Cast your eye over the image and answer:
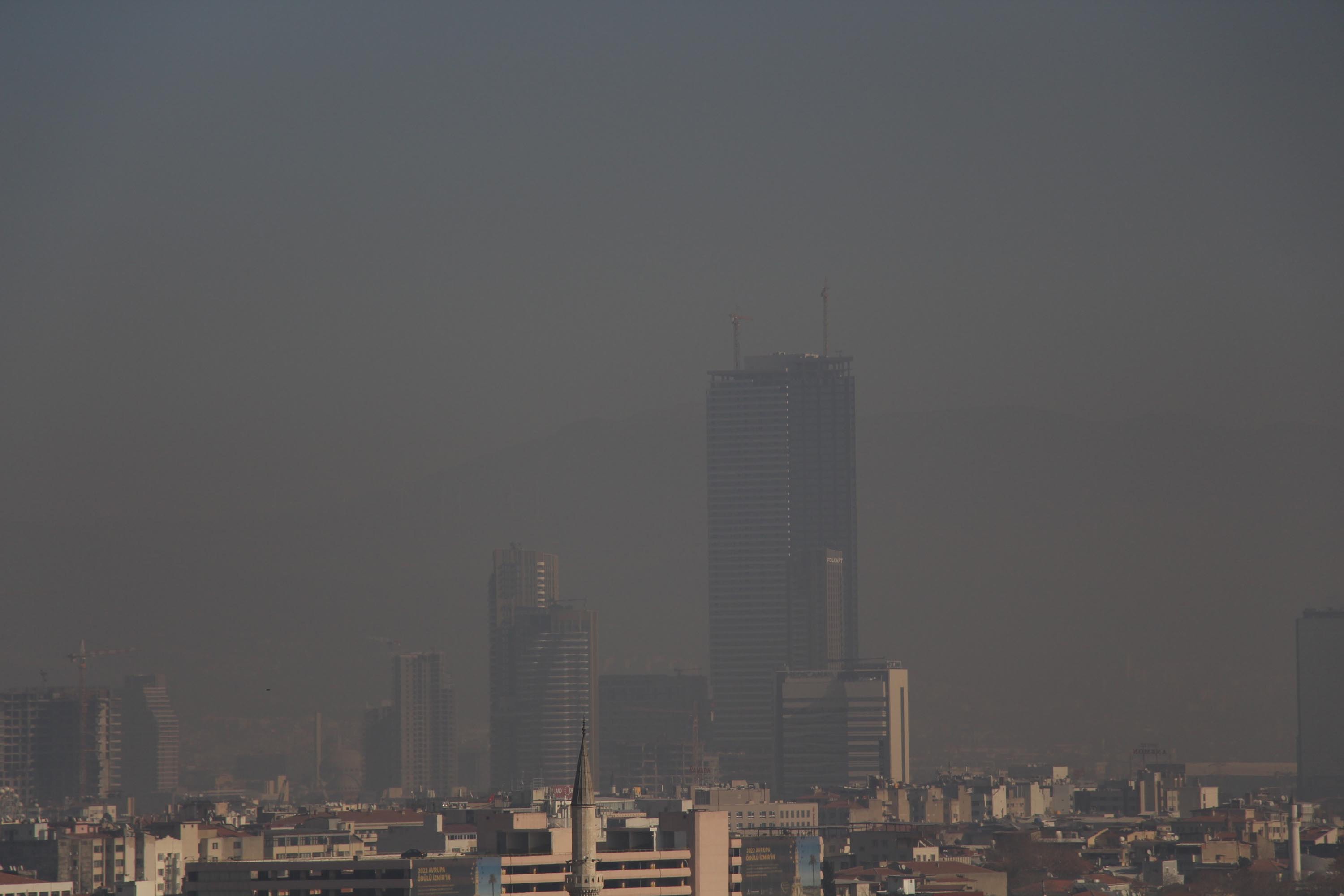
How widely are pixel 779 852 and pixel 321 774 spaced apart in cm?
10524

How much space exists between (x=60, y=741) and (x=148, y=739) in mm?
5340

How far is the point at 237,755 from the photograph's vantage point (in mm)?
165875

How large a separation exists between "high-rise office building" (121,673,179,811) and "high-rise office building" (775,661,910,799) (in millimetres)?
36286

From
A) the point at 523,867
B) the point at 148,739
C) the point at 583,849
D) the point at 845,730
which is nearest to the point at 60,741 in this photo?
the point at 148,739

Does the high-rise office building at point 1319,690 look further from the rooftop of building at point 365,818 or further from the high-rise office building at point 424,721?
the high-rise office building at point 424,721

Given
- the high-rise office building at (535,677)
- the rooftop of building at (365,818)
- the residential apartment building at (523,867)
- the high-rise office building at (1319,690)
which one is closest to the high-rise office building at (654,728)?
the high-rise office building at (535,677)

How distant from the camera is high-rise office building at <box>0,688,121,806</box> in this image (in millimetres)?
159750

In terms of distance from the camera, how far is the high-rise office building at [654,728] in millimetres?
176375

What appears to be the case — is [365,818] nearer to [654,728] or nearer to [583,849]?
[583,849]

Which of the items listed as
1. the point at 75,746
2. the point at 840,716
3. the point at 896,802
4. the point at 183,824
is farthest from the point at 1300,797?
the point at 75,746

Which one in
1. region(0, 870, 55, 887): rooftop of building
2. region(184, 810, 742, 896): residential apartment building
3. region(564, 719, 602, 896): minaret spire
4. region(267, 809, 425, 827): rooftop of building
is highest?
region(564, 719, 602, 896): minaret spire

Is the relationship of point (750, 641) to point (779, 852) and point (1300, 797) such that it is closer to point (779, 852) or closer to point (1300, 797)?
point (1300, 797)

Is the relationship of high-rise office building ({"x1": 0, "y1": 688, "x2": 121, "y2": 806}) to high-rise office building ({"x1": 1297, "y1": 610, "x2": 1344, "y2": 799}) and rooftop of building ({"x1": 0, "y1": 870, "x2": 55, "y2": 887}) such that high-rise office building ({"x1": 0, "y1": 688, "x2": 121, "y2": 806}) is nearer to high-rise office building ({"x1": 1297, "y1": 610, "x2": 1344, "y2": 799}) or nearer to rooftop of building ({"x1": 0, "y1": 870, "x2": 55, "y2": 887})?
high-rise office building ({"x1": 1297, "y1": 610, "x2": 1344, "y2": 799})

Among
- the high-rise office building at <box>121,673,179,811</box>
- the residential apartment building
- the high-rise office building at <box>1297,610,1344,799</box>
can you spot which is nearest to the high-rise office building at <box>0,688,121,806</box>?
the high-rise office building at <box>121,673,179,811</box>
